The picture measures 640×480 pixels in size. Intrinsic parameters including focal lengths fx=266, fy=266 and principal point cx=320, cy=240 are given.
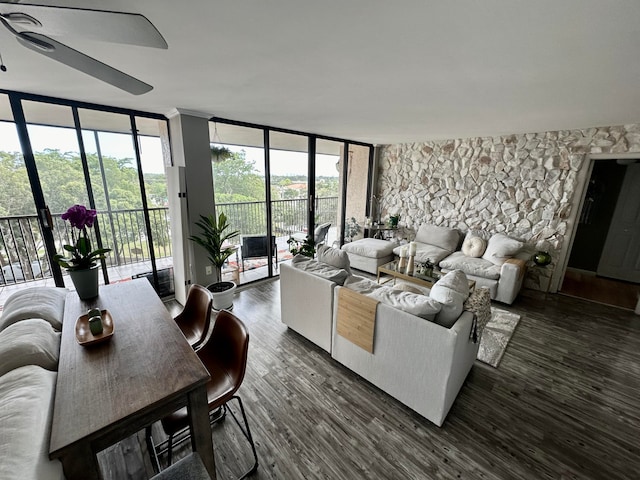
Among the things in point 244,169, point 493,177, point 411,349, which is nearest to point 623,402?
point 411,349

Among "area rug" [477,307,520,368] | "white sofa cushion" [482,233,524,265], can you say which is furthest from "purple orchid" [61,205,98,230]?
"white sofa cushion" [482,233,524,265]

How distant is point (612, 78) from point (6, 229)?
223 inches

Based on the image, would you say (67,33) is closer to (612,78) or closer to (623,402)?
(612,78)

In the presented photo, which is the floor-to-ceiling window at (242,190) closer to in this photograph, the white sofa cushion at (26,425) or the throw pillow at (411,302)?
the throw pillow at (411,302)

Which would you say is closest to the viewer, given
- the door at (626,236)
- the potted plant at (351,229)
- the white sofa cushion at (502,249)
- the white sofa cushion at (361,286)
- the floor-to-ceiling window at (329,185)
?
the white sofa cushion at (361,286)

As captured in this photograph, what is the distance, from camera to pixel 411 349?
6.00ft

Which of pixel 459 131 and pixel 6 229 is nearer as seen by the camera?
pixel 6 229

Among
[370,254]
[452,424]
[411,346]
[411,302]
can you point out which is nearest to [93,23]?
[411,302]

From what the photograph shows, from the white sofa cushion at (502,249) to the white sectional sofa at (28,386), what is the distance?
4.44 meters

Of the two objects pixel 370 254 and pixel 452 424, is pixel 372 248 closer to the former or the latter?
pixel 370 254

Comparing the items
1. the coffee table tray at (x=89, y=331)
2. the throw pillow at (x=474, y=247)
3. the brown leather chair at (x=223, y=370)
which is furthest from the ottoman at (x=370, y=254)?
A: the coffee table tray at (x=89, y=331)

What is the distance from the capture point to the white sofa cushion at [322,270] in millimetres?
2395

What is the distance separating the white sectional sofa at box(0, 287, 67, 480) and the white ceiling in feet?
4.75

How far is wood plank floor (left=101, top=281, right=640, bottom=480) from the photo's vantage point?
159cm
